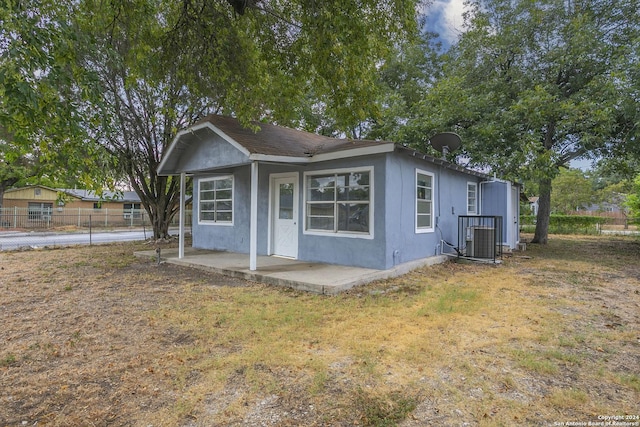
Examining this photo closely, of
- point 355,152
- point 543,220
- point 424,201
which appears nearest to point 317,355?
point 355,152

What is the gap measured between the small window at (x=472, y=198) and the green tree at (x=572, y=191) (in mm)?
26098

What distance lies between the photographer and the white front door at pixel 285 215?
8539mm

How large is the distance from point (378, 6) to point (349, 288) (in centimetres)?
459

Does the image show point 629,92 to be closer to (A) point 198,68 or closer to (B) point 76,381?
(A) point 198,68

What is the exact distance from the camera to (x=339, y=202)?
24.9 ft

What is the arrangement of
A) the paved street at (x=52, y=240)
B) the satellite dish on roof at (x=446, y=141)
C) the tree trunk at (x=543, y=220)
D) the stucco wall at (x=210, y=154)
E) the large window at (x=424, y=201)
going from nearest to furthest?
1. the stucco wall at (x=210, y=154)
2. the large window at (x=424, y=201)
3. the satellite dish on roof at (x=446, y=141)
4. the paved street at (x=52, y=240)
5. the tree trunk at (x=543, y=220)

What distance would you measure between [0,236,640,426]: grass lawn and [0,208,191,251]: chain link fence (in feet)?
47.6

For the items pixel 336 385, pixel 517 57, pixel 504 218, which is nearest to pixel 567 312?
pixel 336 385

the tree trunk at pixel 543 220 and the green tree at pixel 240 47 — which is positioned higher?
the green tree at pixel 240 47

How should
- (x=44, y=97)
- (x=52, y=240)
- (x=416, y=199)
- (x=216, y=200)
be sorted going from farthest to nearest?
(x=52, y=240) < (x=216, y=200) < (x=416, y=199) < (x=44, y=97)

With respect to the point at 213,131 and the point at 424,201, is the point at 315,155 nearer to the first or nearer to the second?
the point at 213,131

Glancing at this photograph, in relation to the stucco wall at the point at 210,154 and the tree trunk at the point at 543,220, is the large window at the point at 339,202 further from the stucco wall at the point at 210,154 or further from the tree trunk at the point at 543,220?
the tree trunk at the point at 543,220

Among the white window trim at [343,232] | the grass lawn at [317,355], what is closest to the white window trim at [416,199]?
the white window trim at [343,232]

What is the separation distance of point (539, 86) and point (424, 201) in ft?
18.9
